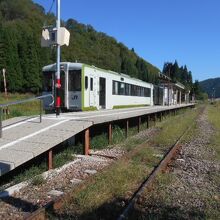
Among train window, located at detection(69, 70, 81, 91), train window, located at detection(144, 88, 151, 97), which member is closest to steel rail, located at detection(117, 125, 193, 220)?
train window, located at detection(69, 70, 81, 91)

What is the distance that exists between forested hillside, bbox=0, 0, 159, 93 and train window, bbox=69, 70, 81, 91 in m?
5.46

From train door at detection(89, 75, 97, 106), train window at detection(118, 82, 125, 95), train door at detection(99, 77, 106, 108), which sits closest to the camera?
train door at detection(89, 75, 97, 106)

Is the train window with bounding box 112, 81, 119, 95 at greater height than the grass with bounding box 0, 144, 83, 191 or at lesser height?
greater

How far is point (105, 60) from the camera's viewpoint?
331ft

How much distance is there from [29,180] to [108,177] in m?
1.56

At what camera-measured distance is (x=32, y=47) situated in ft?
215

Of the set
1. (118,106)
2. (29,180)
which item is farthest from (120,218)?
(118,106)

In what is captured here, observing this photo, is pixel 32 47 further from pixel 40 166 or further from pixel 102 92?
pixel 40 166

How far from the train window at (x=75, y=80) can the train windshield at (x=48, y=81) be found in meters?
1.16

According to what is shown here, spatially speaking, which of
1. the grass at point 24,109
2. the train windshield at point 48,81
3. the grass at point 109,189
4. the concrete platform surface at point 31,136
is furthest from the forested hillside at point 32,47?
the grass at point 109,189

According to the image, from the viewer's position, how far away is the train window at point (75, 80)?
17.0m

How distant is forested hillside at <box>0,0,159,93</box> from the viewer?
6084cm

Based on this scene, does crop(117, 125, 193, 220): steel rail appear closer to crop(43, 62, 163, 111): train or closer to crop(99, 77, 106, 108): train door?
crop(43, 62, 163, 111): train

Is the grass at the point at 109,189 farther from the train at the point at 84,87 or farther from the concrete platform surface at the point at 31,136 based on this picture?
the train at the point at 84,87
